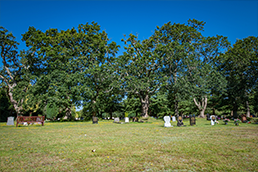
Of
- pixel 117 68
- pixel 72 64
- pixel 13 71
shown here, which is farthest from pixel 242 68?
pixel 13 71

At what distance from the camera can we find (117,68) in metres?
32.4

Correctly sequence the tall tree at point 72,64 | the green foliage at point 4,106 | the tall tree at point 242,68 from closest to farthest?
the tall tree at point 72,64 → the tall tree at point 242,68 → the green foliage at point 4,106

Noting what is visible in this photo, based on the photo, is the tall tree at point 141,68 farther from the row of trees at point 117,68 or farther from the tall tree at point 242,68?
the tall tree at point 242,68

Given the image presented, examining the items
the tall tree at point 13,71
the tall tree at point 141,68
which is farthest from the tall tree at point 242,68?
the tall tree at point 13,71

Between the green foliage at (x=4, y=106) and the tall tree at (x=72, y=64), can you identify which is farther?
the green foliage at (x=4, y=106)

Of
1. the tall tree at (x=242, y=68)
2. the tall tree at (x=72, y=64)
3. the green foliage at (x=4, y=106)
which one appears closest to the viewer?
the tall tree at (x=72, y=64)

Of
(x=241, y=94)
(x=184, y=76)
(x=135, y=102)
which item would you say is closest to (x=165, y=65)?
(x=184, y=76)

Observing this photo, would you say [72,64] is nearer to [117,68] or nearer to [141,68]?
[117,68]

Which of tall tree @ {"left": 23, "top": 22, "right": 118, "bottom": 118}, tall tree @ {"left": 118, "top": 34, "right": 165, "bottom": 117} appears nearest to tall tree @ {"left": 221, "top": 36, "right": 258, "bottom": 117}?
tall tree @ {"left": 118, "top": 34, "right": 165, "bottom": 117}

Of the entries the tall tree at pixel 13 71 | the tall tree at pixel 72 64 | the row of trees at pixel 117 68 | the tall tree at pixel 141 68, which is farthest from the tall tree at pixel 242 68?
the tall tree at pixel 13 71

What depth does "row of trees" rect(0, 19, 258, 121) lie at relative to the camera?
100 ft

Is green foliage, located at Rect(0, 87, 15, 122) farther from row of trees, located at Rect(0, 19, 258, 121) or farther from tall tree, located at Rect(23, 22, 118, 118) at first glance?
tall tree, located at Rect(23, 22, 118, 118)

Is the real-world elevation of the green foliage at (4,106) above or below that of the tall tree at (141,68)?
Answer: below

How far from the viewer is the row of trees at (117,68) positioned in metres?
30.5
